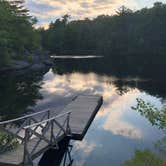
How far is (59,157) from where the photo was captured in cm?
1612

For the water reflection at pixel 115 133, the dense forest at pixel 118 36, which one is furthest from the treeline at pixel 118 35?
the water reflection at pixel 115 133

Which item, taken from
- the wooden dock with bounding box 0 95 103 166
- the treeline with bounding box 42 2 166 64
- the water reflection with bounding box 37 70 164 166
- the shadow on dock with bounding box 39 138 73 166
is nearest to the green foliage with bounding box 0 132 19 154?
the wooden dock with bounding box 0 95 103 166

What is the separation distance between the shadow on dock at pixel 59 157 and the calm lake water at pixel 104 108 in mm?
114

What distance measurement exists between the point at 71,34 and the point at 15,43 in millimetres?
67446

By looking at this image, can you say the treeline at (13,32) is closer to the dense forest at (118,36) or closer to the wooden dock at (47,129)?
the wooden dock at (47,129)

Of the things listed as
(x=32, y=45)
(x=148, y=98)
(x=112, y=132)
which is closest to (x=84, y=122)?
(x=112, y=132)

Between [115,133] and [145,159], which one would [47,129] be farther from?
[145,159]

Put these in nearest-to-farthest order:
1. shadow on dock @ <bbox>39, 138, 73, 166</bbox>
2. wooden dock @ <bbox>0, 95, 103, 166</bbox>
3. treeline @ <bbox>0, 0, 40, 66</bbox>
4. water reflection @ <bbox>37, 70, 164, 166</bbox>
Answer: wooden dock @ <bbox>0, 95, 103, 166</bbox> → shadow on dock @ <bbox>39, 138, 73, 166</bbox> → water reflection @ <bbox>37, 70, 164, 166</bbox> → treeline @ <bbox>0, 0, 40, 66</bbox>

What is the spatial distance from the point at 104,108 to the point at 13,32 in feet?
102

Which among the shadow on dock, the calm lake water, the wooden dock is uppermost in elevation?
the wooden dock

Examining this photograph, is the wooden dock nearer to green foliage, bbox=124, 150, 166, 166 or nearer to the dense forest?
green foliage, bbox=124, 150, 166, 166

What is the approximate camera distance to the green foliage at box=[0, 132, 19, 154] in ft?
42.4

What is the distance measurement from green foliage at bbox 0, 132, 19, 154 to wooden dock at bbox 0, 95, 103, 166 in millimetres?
188

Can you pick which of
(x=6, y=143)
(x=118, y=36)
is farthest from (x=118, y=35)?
(x=6, y=143)
